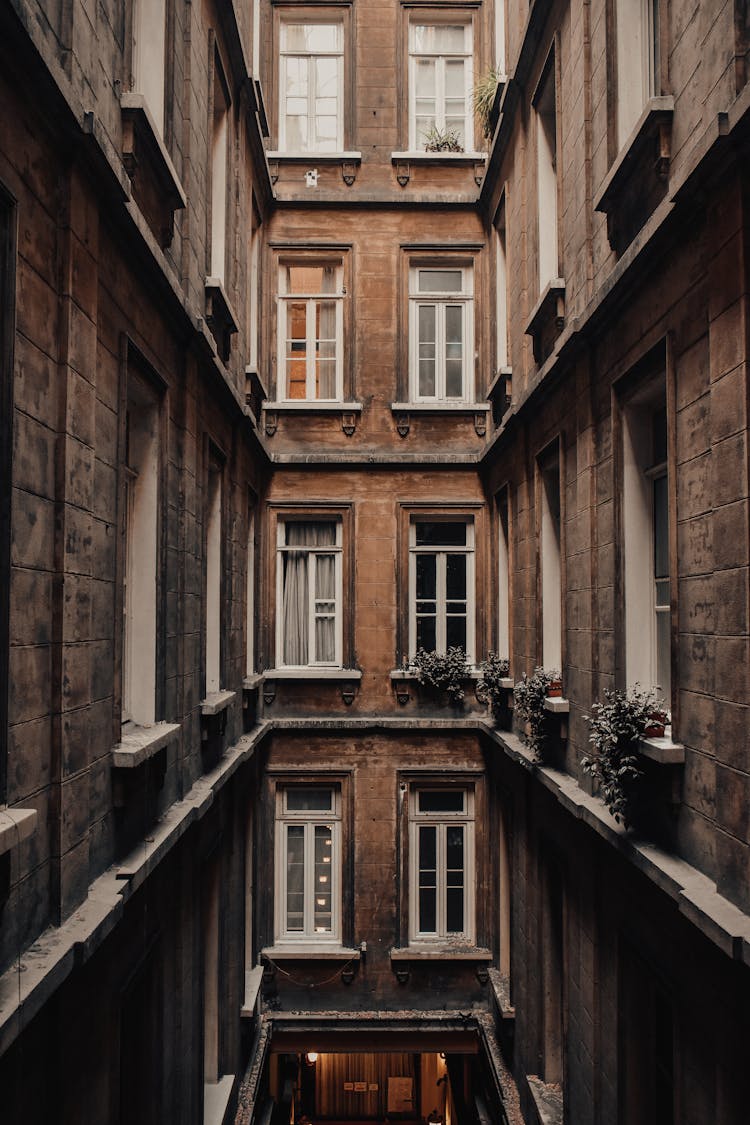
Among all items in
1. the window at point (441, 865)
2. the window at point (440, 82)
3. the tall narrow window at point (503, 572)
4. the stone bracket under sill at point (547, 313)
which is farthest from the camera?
the window at point (440, 82)

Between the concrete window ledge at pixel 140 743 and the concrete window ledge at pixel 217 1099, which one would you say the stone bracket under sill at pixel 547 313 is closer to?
the concrete window ledge at pixel 140 743

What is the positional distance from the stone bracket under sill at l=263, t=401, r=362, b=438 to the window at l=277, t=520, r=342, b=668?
4.74ft

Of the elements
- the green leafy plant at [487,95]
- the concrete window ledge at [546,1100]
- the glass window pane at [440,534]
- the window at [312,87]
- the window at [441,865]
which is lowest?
the concrete window ledge at [546,1100]

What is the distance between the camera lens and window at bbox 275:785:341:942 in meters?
12.9

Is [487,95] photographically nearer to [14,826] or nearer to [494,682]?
[494,682]

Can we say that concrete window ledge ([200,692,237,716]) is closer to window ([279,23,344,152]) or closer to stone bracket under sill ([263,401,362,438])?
stone bracket under sill ([263,401,362,438])

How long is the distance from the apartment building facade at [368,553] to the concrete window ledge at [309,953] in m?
0.05

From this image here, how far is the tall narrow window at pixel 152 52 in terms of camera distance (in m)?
6.57

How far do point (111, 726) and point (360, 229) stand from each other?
1039 cm

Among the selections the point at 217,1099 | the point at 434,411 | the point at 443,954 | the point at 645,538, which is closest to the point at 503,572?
the point at 434,411

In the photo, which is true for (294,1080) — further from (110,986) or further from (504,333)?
(504,333)

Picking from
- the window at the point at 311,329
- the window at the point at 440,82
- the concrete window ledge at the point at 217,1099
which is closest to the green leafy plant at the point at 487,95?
the window at the point at 440,82

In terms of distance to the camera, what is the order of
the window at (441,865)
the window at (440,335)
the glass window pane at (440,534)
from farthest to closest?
the window at (440,335)
the glass window pane at (440,534)
the window at (441,865)

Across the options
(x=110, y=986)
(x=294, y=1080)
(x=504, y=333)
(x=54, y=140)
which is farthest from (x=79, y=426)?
(x=294, y=1080)
